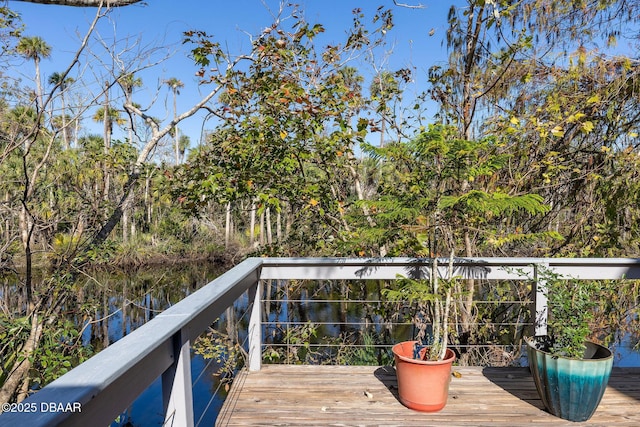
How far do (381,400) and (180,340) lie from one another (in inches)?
55.1

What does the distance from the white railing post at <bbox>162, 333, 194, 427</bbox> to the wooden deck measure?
0.77m

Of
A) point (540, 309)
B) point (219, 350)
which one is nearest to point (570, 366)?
point (540, 309)

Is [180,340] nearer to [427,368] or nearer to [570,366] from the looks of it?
[427,368]

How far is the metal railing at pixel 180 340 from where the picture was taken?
29.6 inches

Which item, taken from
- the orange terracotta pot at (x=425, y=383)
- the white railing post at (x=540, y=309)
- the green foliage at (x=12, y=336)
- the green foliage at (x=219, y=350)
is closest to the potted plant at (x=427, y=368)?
the orange terracotta pot at (x=425, y=383)

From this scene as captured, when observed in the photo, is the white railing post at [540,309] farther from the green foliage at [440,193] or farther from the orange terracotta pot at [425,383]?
the orange terracotta pot at [425,383]

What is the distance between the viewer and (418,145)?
7.88 feet

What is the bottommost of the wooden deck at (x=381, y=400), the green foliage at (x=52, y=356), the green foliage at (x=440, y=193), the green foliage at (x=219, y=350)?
the green foliage at (x=219, y=350)

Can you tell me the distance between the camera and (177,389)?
137 cm

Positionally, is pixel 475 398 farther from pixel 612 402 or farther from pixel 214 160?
pixel 214 160

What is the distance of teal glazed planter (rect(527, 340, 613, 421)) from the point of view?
1.98 m

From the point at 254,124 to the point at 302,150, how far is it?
21.3 inches

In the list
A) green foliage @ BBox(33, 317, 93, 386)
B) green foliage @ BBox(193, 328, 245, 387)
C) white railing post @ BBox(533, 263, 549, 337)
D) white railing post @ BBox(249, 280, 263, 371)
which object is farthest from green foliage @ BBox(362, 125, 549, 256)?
green foliage @ BBox(33, 317, 93, 386)

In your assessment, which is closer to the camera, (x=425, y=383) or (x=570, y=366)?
(x=570, y=366)
